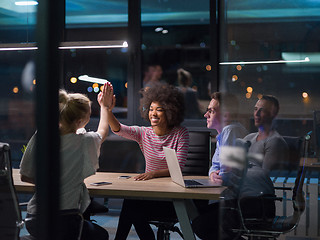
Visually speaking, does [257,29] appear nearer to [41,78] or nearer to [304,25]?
[304,25]


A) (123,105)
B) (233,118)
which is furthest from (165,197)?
(123,105)

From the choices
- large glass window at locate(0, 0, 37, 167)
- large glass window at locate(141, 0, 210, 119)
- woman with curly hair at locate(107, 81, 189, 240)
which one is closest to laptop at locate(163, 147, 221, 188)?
woman with curly hair at locate(107, 81, 189, 240)

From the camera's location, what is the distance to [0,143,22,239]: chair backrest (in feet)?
6.88

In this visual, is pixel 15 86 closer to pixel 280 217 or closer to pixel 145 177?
pixel 145 177

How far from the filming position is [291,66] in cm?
277

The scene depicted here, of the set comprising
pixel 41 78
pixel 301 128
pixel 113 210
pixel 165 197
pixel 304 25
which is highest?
pixel 304 25

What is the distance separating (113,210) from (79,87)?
65.2 inches

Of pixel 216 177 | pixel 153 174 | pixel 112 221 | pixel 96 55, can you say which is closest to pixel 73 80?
pixel 96 55

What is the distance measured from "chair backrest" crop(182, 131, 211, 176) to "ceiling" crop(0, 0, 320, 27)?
3.00 feet

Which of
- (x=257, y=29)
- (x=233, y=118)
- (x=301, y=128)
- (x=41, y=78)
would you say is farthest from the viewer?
(x=257, y=29)

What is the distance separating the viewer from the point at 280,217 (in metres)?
2.65

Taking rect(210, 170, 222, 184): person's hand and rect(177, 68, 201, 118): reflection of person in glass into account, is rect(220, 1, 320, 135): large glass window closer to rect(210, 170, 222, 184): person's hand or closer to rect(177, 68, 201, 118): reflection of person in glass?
rect(210, 170, 222, 184): person's hand

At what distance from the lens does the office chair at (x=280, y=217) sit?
100 inches

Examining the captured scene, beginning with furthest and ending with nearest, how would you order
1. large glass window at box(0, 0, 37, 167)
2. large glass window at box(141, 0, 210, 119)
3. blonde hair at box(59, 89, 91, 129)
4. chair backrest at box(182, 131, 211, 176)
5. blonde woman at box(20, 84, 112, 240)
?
large glass window at box(141, 0, 210, 119) → chair backrest at box(182, 131, 211, 176) → blonde hair at box(59, 89, 91, 129) → blonde woman at box(20, 84, 112, 240) → large glass window at box(0, 0, 37, 167)
